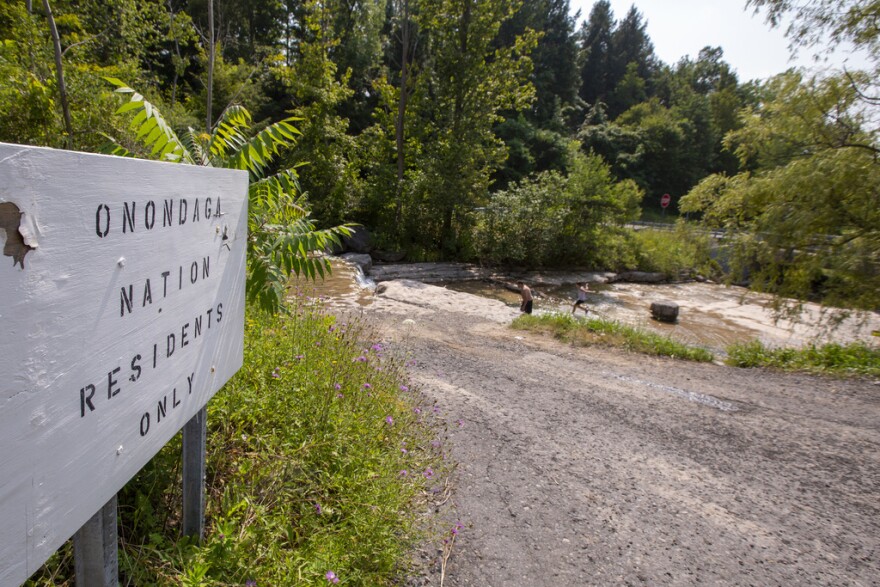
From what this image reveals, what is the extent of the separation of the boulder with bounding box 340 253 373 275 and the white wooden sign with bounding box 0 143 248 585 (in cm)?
1568

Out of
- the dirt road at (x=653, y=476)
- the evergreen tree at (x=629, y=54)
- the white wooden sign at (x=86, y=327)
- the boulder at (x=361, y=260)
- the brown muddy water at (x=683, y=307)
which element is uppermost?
the evergreen tree at (x=629, y=54)

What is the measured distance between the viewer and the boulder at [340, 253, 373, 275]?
17.5 m

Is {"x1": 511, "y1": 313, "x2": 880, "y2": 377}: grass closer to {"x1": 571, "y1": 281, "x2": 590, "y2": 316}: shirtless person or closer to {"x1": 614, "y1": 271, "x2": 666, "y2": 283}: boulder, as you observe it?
{"x1": 571, "y1": 281, "x2": 590, "y2": 316}: shirtless person

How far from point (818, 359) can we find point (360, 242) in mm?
15423

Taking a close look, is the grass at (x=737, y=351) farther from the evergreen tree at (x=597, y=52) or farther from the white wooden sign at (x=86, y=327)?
the evergreen tree at (x=597, y=52)

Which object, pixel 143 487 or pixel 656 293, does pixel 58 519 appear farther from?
pixel 656 293

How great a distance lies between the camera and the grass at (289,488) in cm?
212

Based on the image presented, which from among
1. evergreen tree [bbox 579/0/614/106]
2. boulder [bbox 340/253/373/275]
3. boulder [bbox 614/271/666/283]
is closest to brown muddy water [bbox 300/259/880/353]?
boulder [bbox 614/271/666/283]

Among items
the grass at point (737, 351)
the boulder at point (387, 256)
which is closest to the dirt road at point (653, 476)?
the grass at point (737, 351)

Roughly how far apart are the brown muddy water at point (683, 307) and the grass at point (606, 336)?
245 centimetres

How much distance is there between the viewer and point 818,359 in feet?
29.5

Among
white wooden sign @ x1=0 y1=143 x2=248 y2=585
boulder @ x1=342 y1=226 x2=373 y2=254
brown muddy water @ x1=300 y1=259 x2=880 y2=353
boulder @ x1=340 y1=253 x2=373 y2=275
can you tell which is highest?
white wooden sign @ x1=0 y1=143 x2=248 y2=585

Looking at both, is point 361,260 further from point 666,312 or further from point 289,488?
point 289,488

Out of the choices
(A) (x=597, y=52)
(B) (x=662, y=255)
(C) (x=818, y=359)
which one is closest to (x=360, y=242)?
(B) (x=662, y=255)
